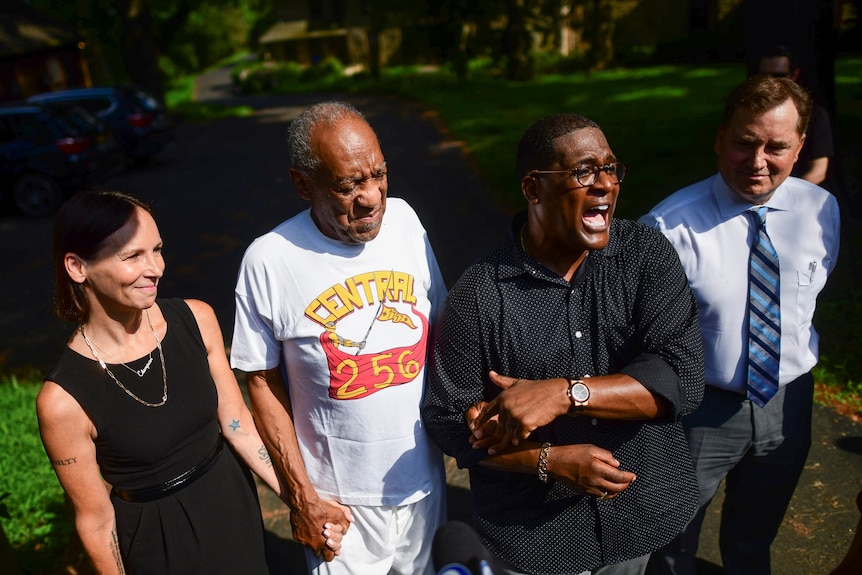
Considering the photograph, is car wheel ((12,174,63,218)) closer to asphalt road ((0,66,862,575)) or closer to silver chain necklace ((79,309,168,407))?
asphalt road ((0,66,862,575))

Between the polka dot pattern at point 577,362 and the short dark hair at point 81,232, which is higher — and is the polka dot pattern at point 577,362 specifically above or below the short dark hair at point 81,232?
below

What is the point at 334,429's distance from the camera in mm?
2502

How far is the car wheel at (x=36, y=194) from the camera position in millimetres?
12742

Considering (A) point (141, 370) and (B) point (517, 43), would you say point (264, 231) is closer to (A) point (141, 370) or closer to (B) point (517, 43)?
(A) point (141, 370)

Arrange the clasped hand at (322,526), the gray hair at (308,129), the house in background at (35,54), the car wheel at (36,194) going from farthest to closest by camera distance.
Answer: the house in background at (35,54) < the car wheel at (36,194) < the clasped hand at (322,526) < the gray hair at (308,129)

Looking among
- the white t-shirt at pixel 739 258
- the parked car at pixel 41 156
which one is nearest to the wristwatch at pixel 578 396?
A: the white t-shirt at pixel 739 258

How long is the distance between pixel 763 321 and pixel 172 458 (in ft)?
7.02

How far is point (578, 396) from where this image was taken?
2.05 m

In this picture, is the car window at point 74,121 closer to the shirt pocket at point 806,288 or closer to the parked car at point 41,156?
the parked car at point 41,156

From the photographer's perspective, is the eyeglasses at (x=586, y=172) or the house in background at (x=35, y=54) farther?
the house in background at (x=35, y=54)

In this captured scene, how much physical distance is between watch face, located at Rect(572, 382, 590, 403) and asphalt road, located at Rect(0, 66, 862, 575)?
203 centimetres

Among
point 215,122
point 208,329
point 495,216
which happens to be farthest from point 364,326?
point 215,122

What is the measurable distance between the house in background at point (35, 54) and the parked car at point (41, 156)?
12269 mm

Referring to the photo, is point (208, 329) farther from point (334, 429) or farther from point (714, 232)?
point (714, 232)
